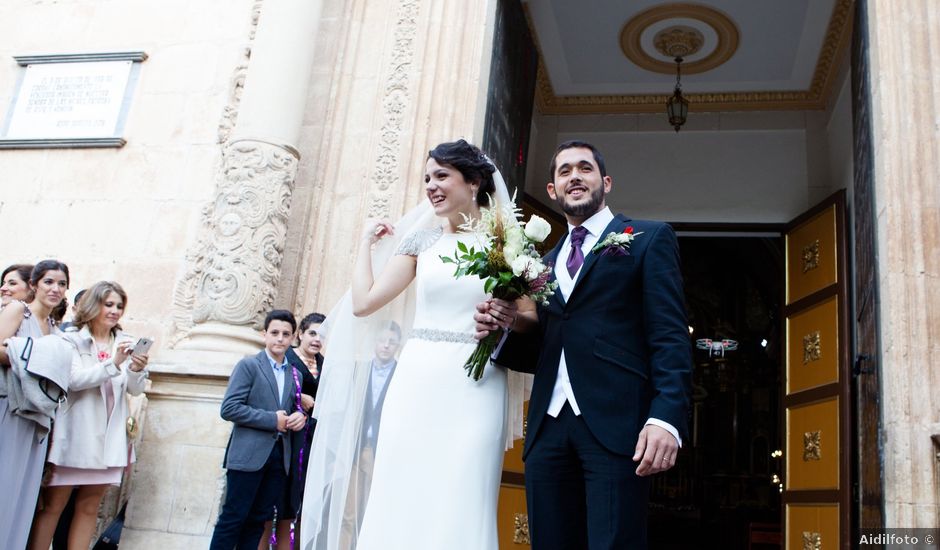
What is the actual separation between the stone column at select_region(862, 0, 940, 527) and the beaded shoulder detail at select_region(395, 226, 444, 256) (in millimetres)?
3104

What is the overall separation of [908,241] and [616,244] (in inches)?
128

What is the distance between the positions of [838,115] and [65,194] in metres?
8.14

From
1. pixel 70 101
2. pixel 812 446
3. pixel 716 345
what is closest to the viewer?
pixel 70 101

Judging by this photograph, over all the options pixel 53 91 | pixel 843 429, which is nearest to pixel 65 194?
pixel 53 91

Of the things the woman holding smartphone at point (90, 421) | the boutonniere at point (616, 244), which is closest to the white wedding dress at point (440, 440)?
the boutonniere at point (616, 244)

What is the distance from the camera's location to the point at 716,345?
1678 centimetres

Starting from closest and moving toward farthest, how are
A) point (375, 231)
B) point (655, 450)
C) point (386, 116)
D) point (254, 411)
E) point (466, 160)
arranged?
point (655, 450)
point (466, 160)
point (375, 231)
point (254, 411)
point (386, 116)

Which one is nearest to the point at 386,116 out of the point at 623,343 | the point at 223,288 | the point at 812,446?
the point at 223,288

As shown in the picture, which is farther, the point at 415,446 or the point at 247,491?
the point at 247,491

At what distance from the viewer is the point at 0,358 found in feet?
13.4

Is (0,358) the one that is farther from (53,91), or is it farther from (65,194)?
(53,91)

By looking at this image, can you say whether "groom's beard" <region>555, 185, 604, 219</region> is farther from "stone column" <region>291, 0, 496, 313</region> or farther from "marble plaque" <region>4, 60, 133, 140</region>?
"marble plaque" <region>4, 60, 133, 140</region>

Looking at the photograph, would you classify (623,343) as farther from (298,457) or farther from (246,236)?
(246,236)

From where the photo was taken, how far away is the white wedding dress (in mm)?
2709
